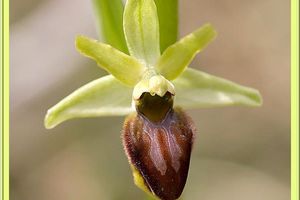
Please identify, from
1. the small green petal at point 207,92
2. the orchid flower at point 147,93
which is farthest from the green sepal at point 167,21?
the small green petal at point 207,92

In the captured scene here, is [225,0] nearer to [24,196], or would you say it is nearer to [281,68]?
[281,68]

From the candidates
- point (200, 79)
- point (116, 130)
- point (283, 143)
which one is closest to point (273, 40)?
point (283, 143)

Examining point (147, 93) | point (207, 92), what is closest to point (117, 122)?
point (207, 92)

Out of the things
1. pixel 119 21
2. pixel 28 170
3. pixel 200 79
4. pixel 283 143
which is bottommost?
pixel 283 143

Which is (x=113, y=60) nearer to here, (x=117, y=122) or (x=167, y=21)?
(x=167, y=21)

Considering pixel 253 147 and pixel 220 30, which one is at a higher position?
pixel 220 30

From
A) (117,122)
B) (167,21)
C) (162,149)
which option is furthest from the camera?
(117,122)
